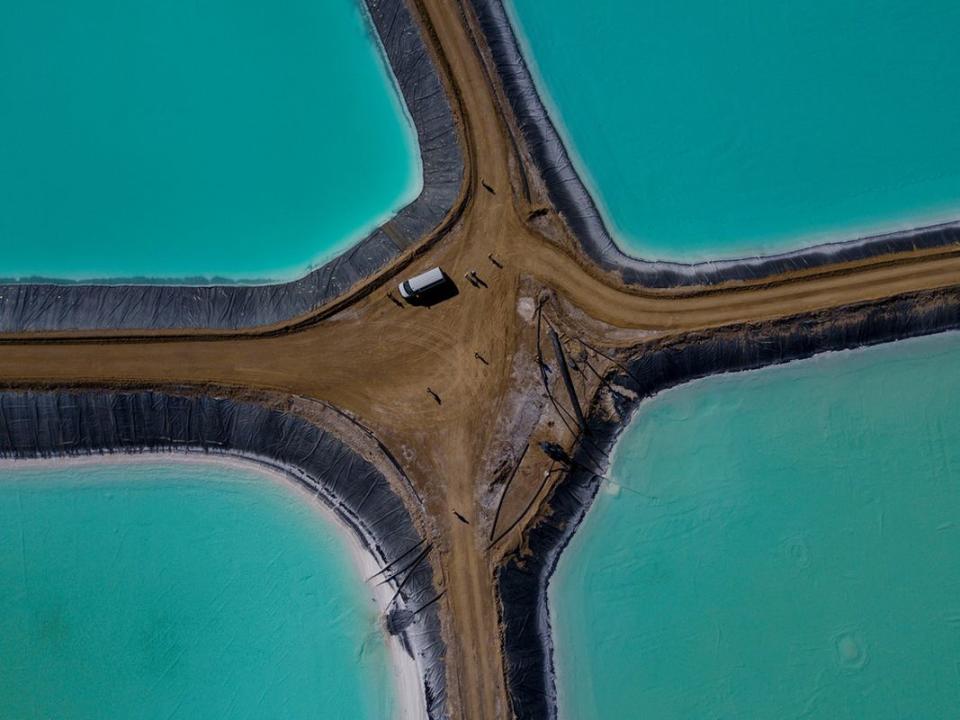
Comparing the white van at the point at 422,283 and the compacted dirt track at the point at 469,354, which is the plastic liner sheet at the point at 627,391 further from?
the white van at the point at 422,283

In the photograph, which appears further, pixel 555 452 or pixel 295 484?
pixel 295 484

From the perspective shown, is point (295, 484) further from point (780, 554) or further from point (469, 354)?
point (780, 554)

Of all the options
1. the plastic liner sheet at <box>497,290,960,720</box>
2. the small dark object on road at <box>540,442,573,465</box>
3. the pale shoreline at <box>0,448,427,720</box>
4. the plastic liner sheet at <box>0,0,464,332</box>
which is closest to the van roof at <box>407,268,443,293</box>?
the plastic liner sheet at <box>0,0,464,332</box>

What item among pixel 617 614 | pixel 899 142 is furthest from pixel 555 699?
pixel 899 142

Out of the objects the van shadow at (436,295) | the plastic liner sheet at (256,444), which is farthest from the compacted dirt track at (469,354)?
the plastic liner sheet at (256,444)

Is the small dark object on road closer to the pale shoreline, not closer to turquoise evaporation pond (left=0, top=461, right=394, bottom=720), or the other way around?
the pale shoreline

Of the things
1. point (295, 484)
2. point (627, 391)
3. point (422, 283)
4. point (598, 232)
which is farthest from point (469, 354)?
point (295, 484)
